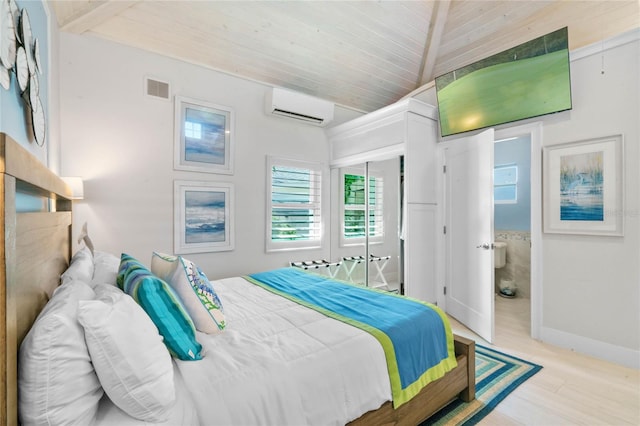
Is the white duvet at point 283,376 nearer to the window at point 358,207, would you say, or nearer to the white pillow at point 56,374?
the white pillow at point 56,374

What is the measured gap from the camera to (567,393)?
1930 millimetres

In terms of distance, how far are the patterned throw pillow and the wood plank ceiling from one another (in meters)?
2.39

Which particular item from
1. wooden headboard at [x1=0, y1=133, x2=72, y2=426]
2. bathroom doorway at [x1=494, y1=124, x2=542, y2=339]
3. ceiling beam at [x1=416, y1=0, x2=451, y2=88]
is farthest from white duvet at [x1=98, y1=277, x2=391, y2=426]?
ceiling beam at [x1=416, y1=0, x2=451, y2=88]

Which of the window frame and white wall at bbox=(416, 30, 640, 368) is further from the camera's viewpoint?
the window frame

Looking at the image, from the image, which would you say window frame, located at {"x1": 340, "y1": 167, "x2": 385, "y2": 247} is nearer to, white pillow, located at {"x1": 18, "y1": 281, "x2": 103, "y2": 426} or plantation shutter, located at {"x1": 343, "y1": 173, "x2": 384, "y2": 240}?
plantation shutter, located at {"x1": 343, "y1": 173, "x2": 384, "y2": 240}

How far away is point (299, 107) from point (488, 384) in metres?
3.34

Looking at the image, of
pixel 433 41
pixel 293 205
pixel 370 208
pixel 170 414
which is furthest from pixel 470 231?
pixel 170 414

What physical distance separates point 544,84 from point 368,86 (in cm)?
→ 203

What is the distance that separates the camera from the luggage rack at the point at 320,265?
12.7 feet

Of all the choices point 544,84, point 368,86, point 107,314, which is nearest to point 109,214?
point 107,314

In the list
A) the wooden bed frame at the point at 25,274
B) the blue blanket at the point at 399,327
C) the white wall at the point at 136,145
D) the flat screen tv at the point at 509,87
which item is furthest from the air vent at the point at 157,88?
the flat screen tv at the point at 509,87

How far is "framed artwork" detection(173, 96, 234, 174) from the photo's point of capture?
3.06 m

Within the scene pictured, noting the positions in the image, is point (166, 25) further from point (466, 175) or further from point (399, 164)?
point (466, 175)

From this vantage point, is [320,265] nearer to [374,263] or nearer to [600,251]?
[374,263]
